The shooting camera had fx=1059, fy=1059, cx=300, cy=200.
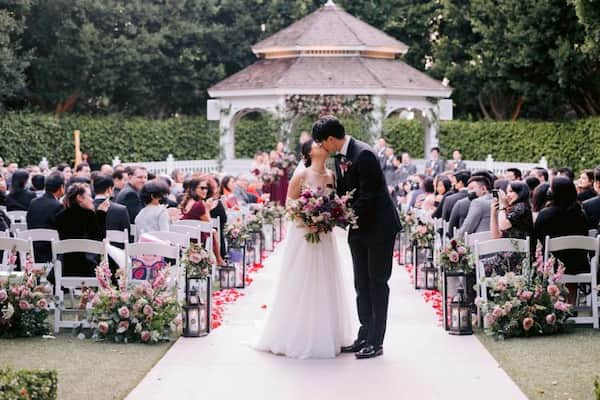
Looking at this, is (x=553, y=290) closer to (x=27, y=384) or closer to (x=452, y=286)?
(x=452, y=286)

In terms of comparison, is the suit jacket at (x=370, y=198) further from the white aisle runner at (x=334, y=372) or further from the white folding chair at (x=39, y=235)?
the white folding chair at (x=39, y=235)

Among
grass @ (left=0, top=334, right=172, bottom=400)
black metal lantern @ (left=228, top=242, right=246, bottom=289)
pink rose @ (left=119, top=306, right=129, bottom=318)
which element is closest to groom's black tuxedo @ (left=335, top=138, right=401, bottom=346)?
grass @ (left=0, top=334, right=172, bottom=400)

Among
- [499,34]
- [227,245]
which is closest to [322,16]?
[499,34]

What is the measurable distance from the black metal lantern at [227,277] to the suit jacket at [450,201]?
3.07m

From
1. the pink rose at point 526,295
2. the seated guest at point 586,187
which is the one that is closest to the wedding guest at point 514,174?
the seated guest at point 586,187

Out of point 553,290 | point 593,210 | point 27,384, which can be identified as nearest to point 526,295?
point 553,290

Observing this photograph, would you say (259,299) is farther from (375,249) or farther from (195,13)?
(195,13)

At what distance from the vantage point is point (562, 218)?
1197 cm

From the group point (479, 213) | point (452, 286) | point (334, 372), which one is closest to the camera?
point (334, 372)

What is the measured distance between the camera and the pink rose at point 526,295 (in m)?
10.9

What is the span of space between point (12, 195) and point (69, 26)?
23.6m

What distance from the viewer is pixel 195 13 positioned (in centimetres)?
4403

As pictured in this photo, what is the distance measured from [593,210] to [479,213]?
5.51 feet

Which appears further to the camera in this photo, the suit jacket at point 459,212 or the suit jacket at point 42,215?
the suit jacket at point 459,212
